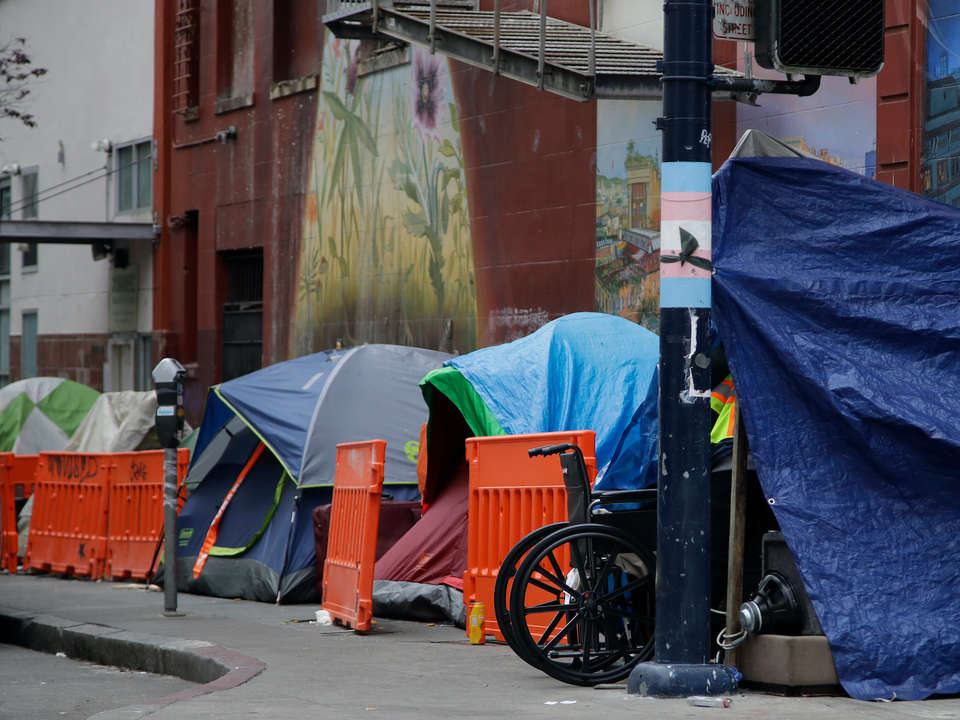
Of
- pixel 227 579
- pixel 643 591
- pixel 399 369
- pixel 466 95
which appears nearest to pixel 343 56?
pixel 466 95

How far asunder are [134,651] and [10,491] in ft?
22.2

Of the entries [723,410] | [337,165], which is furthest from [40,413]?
[723,410]

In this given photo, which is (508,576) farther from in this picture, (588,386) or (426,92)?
(426,92)

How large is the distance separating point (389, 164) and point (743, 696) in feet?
39.3

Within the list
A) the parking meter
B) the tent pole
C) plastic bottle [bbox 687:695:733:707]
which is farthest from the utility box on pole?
the tent pole

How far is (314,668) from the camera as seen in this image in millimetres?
8562

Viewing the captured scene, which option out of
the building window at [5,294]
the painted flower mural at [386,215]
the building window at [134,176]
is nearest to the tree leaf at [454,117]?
the painted flower mural at [386,215]

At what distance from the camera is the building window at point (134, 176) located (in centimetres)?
2392

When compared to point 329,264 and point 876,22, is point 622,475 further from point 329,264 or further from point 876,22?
point 329,264

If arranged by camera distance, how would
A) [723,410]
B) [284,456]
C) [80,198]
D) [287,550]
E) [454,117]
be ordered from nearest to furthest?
[723,410]
[287,550]
[284,456]
[454,117]
[80,198]

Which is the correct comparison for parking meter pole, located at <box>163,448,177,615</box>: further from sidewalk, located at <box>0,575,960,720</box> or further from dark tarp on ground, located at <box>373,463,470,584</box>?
→ dark tarp on ground, located at <box>373,463,470,584</box>

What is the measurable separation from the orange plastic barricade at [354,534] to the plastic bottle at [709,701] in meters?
3.63

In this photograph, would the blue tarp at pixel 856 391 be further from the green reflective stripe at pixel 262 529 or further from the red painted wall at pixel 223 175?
the red painted wall at pixel 223 175

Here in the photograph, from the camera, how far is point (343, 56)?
750 inches
